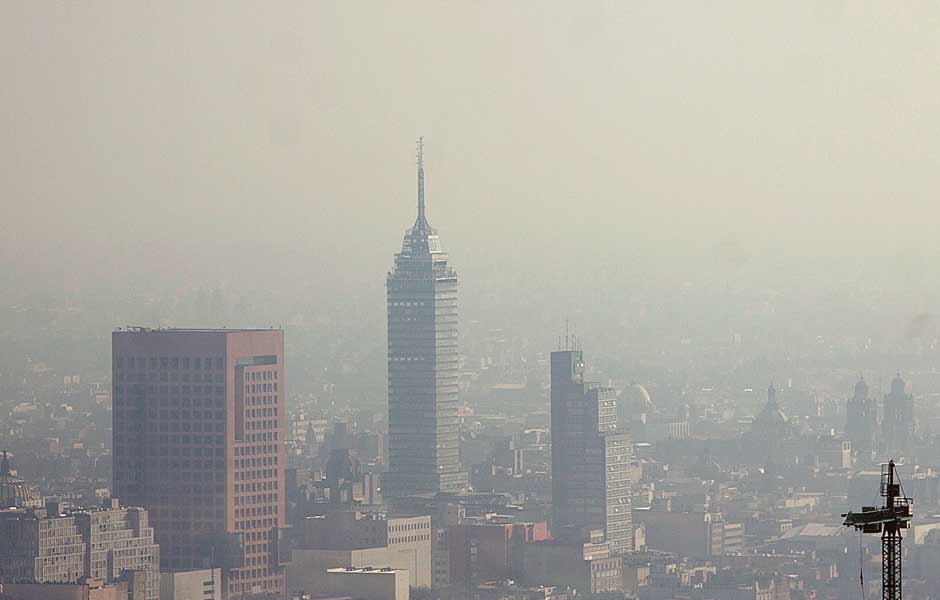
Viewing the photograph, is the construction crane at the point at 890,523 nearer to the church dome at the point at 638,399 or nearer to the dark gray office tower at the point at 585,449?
the dark gray office tower at the point at 585,449

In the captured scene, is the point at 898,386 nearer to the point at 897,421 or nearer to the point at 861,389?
the point at 861,389

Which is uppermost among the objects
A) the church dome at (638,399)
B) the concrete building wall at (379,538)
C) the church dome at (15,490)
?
the church dome at (638,399)

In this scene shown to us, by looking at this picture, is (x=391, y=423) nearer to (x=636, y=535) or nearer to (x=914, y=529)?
(x=636, y=535)

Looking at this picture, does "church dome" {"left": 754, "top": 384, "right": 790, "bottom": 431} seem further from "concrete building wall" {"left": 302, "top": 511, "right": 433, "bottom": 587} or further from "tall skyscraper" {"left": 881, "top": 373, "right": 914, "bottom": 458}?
"concrete building wall" {"left": 302, "top": 511, "right": 433, "bottom": 587}

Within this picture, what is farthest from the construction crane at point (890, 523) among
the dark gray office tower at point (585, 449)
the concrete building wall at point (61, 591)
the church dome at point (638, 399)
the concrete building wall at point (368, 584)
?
the church dome at point (638, 399)

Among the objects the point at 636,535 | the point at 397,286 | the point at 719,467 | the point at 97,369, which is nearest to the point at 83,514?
the point at 97,369
